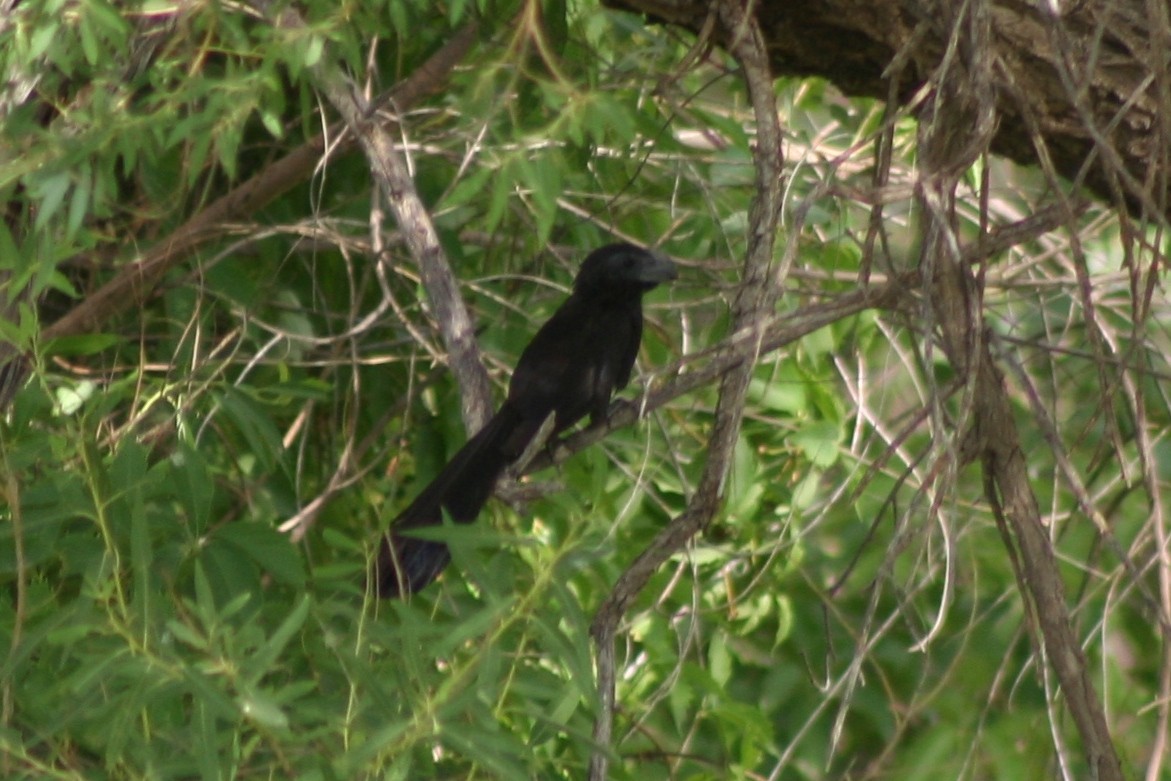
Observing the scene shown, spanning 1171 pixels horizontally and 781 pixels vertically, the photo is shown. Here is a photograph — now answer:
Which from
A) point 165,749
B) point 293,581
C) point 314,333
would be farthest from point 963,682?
point 165,749

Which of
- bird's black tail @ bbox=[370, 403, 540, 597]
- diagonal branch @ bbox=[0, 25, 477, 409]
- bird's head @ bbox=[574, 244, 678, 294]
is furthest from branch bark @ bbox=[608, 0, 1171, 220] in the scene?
bird's black tail @ bbox=[370, 403, 540, 597]

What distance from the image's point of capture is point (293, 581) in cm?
259

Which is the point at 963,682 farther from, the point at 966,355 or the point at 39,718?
the point at 39,718

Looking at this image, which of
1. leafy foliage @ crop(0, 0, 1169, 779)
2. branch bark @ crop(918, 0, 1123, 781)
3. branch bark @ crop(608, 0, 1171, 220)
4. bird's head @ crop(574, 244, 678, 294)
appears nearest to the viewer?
leafy foliage @ crop(0, 0, 1169, 779)

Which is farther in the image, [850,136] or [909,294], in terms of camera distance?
[850,136]

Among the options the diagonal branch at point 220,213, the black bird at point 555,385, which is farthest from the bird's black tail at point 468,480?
the diagonal branch at point 220,213

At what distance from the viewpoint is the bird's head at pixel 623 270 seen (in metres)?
3.39

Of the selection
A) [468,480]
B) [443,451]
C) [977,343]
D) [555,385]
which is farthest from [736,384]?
[443,451]

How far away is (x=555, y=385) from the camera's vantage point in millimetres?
3395

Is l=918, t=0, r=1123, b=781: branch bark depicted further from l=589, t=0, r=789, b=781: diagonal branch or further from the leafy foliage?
l=589, t=0, r=789, b=781: diagonal branch

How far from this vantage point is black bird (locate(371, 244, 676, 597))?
9.40 feet

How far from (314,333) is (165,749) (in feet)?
6.58

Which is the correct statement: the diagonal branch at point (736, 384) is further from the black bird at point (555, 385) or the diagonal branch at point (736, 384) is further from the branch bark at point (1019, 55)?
the black bird at point (555, 385)

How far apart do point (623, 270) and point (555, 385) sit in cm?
33
